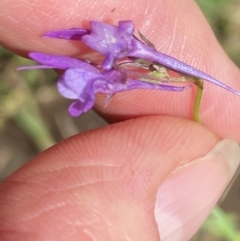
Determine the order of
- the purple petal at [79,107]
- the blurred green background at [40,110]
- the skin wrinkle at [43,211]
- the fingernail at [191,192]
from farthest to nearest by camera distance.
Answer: the blurred green background at [40,110] → the fingernail at [191,192] → the skin wrinkle at [43,211] → the purple petal at [79,107]

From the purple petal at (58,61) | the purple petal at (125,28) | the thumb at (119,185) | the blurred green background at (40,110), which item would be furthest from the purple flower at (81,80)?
the blurred green background at (40,110)

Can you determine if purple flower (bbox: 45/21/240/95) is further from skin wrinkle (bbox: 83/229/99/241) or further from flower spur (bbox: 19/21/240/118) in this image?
skin wrinkle (bbox: 83/229/99/241)

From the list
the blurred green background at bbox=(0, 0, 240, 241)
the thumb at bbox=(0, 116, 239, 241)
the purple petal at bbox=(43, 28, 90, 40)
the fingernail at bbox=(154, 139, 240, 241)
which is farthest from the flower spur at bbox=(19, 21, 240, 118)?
the blurred green background at bbox=(0, 0, 240, 241)

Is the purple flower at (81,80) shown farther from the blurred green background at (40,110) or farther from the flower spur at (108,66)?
the blurred green background at (40,110)

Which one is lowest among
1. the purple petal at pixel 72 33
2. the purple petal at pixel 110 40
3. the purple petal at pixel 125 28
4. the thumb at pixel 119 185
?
the thumb at pixel 119 185

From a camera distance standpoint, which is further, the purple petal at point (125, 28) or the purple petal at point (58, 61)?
the purple petal at point (125, 28)

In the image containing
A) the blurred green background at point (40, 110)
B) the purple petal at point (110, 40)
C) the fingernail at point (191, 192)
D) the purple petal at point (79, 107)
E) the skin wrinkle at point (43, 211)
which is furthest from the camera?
the blurred green background at point (40, 110)

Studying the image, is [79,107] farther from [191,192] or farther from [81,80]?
[191,192]

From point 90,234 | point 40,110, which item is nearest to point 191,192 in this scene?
point 90,234

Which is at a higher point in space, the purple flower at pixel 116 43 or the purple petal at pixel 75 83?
the purple flower at pixel 116 43
